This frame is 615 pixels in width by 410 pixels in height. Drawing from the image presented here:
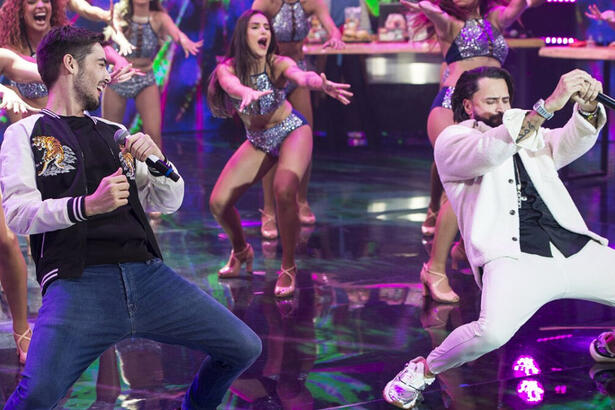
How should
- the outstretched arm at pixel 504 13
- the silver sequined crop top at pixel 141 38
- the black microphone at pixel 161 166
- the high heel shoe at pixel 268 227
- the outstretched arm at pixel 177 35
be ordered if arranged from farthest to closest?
the silver sequined crop top at pixel 141 38 → the outstretched arm at pixel 177 35 → the high heel shoe at pixel 268 227 → the outstretched arm at pixel 504 13 → the black microphone at pixel 161 166

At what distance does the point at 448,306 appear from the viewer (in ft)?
15.3

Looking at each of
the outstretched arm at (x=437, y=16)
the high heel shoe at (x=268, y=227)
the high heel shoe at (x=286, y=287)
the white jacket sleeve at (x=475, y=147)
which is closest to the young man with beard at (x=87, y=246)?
the white jacket sleeve at (x=475, y=147)

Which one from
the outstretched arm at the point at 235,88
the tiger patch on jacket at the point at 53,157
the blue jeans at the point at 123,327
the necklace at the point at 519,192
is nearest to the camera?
the blue jeans at the point at 123,327

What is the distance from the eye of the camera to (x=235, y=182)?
5082mm

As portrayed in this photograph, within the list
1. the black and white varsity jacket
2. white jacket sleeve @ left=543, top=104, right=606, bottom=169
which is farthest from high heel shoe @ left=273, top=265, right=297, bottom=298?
the black and white varsity jacket

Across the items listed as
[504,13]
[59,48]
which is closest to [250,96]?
[504,13]

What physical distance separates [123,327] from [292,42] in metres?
3.87

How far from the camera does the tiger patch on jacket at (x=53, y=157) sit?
2934 millimetres

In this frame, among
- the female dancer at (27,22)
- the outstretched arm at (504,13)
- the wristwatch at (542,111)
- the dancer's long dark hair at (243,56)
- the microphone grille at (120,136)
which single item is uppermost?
the female dancer at (27,22)

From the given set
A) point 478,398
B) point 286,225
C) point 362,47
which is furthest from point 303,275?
point 362,47

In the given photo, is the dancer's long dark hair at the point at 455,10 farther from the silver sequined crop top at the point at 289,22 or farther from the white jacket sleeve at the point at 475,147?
the white jacket sleeve at the point at 475,147

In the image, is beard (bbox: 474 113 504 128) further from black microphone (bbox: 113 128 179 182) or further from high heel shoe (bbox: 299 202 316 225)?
high heel shoe (bbox: 299 202 316 225)

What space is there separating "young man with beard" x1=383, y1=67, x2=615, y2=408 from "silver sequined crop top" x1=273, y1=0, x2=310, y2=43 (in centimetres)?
287

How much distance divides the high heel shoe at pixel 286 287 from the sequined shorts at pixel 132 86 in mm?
2273
